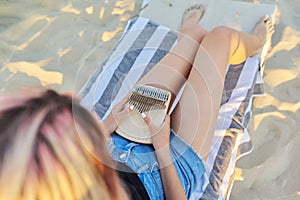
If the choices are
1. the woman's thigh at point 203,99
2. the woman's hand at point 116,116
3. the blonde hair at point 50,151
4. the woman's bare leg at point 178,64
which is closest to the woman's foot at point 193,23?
the woman's bare leg at point 178,64

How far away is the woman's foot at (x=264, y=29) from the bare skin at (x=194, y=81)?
0.06 m

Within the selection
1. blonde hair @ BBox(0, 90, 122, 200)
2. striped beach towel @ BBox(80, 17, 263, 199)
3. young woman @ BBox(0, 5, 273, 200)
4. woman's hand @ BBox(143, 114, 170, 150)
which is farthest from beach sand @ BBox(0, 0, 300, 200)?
blonde hair @ BBox(0, 90, 122, 200)

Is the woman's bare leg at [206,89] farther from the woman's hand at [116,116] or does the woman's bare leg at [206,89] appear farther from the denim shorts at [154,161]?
the woman's hand at [116,116]

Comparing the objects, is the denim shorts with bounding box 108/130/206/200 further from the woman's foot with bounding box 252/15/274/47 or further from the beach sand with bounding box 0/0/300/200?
the woman's foot with bounding box 252/15/274/47

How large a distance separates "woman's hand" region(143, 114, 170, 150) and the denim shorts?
3 cm

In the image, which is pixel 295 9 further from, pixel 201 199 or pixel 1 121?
pixel 1 121

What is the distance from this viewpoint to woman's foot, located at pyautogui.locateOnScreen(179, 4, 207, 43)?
5.82 feet

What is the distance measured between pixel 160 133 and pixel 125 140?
0.11m

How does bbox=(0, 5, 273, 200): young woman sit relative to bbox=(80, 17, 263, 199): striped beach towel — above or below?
above

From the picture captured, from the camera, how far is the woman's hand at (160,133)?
1.36 m

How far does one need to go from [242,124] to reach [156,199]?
544 mm

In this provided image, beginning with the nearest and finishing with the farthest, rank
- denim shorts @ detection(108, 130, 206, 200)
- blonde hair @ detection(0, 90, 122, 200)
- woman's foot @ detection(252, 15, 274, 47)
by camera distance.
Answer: blonde hair @ detection(0, 90, 122, 200) < denim shorts @ detection(108, 130, 206, 200) < woman's foot @ detection(252, 15, 274, 47)

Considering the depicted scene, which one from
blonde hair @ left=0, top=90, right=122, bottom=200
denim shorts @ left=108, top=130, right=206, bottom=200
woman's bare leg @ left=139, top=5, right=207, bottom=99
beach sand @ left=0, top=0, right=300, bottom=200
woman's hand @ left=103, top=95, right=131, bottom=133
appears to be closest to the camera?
blonde hair @ left=0, top=90, right=122, bottom=200

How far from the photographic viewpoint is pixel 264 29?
1925 millimetres
